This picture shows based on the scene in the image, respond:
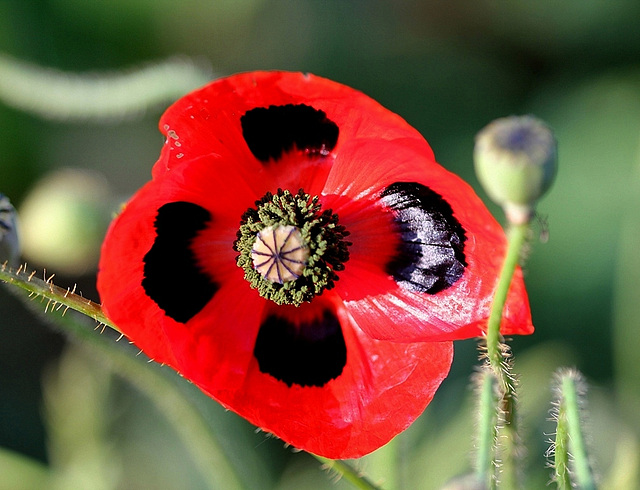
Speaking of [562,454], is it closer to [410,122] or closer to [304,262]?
[304,262]

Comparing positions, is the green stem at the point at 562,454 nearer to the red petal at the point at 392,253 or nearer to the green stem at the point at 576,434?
the green stem at the point at 576,434

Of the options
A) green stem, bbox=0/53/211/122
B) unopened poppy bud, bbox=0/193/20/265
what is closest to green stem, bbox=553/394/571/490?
unopened poppy bud, bbox=0/193/20/265

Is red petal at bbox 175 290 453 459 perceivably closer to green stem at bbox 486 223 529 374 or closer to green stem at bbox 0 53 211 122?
green stem at bbox 486 223 529 374

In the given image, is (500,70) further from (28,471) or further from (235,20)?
(28,471)

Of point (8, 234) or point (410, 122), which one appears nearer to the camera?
point (8, 234)

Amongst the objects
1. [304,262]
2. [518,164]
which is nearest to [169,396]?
[304,262]

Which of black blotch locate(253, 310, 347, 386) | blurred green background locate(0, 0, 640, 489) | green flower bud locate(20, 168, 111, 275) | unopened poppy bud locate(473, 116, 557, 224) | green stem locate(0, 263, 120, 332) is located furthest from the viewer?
blurred green background locate(0, 0, 640, 489)

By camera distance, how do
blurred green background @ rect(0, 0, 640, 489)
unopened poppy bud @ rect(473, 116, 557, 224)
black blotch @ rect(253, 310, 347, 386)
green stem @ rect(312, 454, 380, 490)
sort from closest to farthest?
unopened poppy bud @ rect(473, 116, 557, 224) → green stem @ rect(312, 454, 380, 490) → black blotch @ rect(253, 310, 347, 386) → blurred green background @ rect(0, 0, 640, 489)
